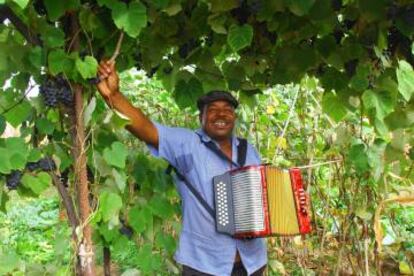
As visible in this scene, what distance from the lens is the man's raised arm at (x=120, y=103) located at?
6.64 ft

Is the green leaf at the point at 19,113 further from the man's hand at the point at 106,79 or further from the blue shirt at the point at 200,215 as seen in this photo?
the blue shirt at the point at 200,215

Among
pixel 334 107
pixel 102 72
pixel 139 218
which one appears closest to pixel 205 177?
pixel 139 218

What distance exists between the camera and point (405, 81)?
82.0 inches

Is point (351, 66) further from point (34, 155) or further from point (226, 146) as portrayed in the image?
point (34, 155)

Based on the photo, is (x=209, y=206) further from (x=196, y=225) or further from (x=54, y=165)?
(x=54, y=165)

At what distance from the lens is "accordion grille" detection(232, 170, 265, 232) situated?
8.26ft

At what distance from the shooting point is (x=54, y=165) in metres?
2.00

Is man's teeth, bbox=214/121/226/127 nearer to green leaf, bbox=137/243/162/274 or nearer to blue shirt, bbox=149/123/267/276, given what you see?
blue shirt, bbox=149/123/267/276

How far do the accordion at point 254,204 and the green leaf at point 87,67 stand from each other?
89cm

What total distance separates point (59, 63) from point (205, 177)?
3.14 feet

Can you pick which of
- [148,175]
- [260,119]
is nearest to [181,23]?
[148,175]

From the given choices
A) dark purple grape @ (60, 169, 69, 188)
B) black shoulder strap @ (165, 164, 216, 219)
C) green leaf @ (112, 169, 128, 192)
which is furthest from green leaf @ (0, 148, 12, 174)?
black shoulder strap @ (165, 164, 216, 219)

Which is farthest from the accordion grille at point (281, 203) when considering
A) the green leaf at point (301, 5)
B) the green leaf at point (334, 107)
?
the green leaf at point (301, 5)

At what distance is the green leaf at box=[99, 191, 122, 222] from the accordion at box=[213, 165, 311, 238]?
2.28 feet
